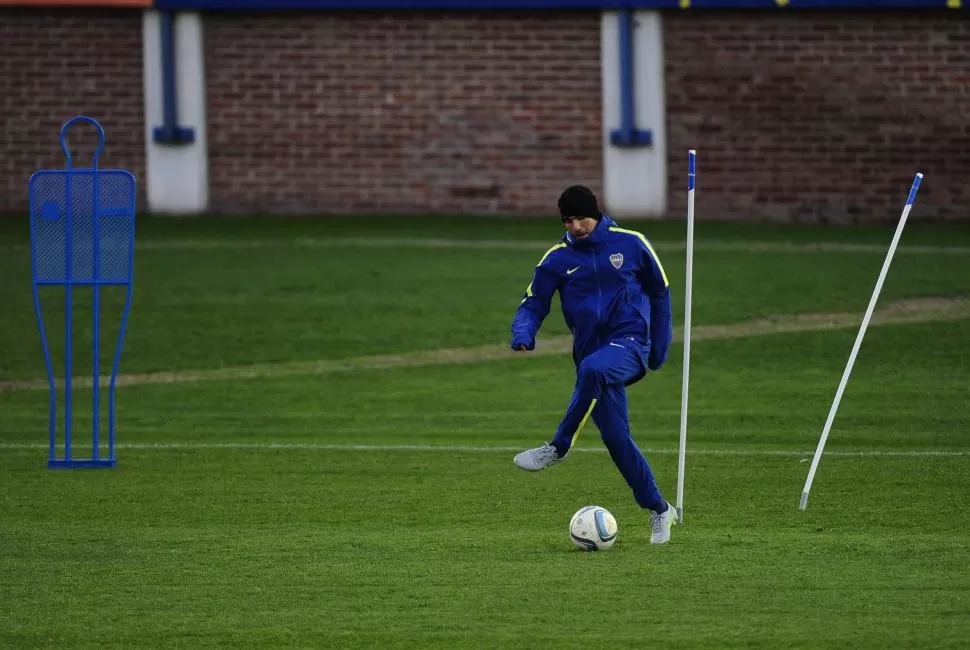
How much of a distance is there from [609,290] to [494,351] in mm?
9500

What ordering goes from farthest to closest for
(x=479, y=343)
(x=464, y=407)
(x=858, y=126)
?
(x=858, y=126) < (x=479, y=343) < (x=464, y=407)

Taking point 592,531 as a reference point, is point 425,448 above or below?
below

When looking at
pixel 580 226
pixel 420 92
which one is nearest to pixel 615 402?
pixel 580 226

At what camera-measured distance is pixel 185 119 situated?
27.0m

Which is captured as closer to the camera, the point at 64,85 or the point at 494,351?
the point at 494,351

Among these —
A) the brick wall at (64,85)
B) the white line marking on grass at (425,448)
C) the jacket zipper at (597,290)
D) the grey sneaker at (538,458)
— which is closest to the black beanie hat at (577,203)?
the jacket zipper at (597,290)

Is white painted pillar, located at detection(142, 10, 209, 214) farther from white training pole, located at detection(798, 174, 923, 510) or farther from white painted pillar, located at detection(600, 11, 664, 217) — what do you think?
white training pole, located at detection(798, 174, 923, 510)

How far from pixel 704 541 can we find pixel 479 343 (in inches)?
379

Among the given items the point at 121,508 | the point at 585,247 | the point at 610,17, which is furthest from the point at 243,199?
the point at 585,247

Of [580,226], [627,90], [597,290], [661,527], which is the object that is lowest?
[661,527]

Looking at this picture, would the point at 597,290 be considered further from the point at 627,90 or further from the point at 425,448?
the point at 627,90

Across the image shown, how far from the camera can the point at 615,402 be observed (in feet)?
33.8

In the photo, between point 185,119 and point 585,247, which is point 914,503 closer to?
point 585,247

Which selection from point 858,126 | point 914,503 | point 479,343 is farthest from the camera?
point 858,126
